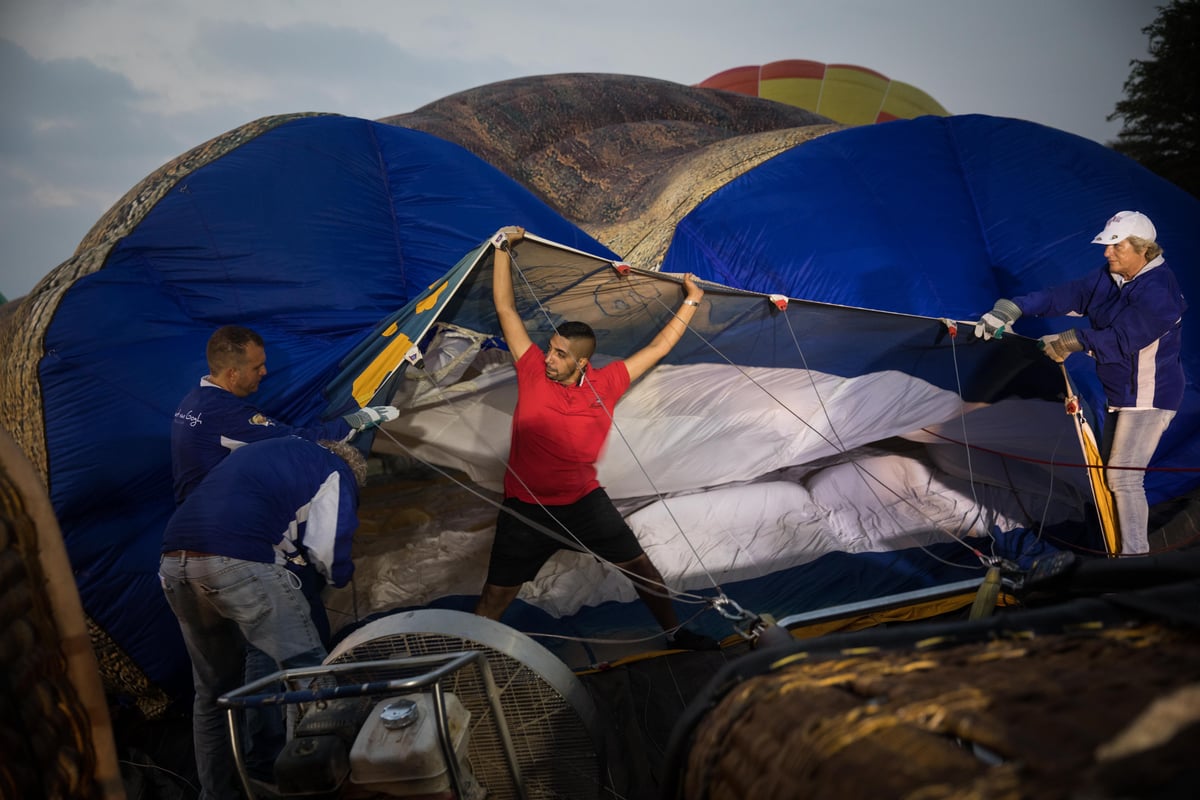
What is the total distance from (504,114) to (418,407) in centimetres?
359

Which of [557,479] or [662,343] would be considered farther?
[662,343]

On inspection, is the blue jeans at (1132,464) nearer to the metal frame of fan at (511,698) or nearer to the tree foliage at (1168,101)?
the metal frame of fan at (511,698)

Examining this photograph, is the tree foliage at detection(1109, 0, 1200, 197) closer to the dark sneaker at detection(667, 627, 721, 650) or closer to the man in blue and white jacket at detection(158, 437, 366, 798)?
the dark sneaker at detection(667, 627, 721, 650)

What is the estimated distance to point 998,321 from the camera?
2426 millimetres

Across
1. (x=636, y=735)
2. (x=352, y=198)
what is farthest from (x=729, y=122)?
(x=636, y=735)

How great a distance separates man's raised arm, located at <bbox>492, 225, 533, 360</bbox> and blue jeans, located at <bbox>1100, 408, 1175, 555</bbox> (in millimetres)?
2135

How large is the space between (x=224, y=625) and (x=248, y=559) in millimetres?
252

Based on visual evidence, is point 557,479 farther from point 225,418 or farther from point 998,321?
point 998,321

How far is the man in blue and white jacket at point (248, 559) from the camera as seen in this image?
163 centimetres

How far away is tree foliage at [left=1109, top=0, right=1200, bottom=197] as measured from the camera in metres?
7.56

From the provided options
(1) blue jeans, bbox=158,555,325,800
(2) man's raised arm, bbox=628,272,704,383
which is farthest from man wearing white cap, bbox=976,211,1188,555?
(1) blue jeans, bbox=158,555,325,800

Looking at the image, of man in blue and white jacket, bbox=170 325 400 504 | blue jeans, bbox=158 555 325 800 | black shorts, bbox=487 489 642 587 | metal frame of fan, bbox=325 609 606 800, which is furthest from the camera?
black shorts, bbox=487 489 642 587

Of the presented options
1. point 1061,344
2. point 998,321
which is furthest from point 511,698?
point 1061,344

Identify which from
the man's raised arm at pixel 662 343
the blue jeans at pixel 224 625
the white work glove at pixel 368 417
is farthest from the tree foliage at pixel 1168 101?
the blue jeans at pixel 224 625
